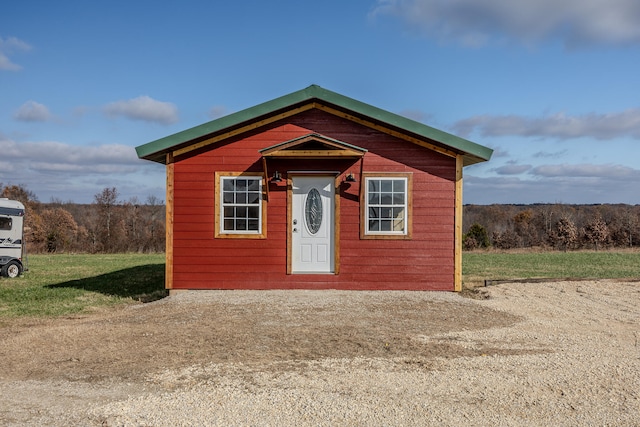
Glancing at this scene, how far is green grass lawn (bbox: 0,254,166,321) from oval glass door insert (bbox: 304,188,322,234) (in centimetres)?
360

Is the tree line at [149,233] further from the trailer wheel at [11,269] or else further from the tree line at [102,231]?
the trailer wheel at [11,269]

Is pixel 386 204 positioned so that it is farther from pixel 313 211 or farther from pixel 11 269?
pixel 11 269

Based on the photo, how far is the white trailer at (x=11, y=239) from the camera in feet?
54.4

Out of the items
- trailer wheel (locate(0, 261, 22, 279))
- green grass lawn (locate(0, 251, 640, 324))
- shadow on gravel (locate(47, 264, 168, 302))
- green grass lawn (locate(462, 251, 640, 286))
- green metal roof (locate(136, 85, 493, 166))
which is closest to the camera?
Result: green metal roof (locate(136, 85, 493, 166))

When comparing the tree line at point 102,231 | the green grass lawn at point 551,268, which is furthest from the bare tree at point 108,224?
the green grass lawn at point 551,268

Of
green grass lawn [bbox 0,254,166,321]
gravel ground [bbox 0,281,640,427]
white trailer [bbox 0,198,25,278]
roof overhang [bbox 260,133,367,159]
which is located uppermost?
roof overhang [bbox 260,133,367,159]

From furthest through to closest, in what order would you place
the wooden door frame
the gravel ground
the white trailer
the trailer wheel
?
the white trailer < the trailer wheel < the wooden door frame < the gravel ground

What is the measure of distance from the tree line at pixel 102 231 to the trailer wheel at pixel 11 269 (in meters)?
13.3

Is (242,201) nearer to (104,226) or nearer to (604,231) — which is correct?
(104,226)

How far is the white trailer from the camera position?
16578 millimetres

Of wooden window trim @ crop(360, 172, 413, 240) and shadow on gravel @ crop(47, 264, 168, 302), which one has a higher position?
wooden window trim @ crop(360, 172, 413, 240)

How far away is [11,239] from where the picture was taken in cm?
1705

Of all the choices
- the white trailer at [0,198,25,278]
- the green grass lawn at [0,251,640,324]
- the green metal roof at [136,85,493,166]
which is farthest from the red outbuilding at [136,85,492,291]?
the white trailer at [0,198,25,278]

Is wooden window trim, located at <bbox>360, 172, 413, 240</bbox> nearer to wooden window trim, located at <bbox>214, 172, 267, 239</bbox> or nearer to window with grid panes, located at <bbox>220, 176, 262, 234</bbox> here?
wooden window trim, located at <bbox>214, 172, 267, 239</bbox>
